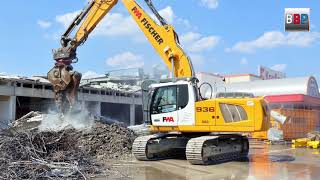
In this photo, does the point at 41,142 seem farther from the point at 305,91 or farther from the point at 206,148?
the point at 305,91

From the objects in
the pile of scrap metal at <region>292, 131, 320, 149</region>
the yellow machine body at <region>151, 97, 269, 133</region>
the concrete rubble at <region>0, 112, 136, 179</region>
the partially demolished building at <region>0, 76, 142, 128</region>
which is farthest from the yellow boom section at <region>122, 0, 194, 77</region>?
the partially demolished building at <region>0, 76, 142, 128</region>

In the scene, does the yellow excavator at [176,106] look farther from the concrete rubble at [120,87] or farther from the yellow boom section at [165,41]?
the concrete rubble at [120,87]

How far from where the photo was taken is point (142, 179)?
32.3 ft

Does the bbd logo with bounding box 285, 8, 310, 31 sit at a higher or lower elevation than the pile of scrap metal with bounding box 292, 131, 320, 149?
higher

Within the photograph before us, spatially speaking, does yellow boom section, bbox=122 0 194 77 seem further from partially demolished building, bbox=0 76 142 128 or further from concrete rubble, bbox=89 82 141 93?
concrete rubble, bbox=89 82 141 93

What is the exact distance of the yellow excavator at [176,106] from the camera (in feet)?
41.3

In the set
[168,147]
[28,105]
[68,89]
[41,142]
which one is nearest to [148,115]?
[168,147]

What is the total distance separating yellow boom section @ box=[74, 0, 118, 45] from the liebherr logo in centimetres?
101

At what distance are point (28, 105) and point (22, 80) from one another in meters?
2.69

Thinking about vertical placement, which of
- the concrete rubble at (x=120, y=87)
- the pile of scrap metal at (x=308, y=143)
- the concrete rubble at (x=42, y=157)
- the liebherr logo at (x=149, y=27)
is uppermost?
the liebherr logo at (x=149, y=27)

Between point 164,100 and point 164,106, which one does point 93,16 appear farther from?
point 164,106

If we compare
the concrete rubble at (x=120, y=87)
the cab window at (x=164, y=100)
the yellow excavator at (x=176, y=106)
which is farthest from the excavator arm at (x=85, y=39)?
the concrete rubble at (x=120, y=87)

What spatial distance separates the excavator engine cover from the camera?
14.7 meters

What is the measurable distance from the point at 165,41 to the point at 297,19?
7578 mm
